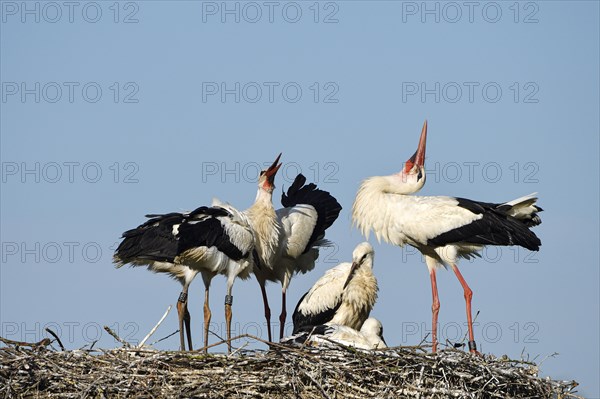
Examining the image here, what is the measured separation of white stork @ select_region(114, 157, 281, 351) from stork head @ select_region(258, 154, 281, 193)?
1.73 feet

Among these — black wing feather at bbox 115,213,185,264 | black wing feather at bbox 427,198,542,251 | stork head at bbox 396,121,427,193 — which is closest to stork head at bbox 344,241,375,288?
black wing feather at bbox 427,198,542,251

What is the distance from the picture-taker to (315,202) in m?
13.6

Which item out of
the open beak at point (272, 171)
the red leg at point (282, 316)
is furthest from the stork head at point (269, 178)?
the red leg at point (282, 316)

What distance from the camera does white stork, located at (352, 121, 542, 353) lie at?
1098cm

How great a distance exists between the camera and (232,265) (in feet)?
37.8

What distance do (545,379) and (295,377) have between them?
195 centimetres

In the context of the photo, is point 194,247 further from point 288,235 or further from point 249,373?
point 249,373

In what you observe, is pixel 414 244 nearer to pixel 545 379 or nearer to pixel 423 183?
pixel 423 183

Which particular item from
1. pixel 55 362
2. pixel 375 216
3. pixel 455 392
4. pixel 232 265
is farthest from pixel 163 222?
pixel 455 392

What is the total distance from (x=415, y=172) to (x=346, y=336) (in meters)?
2.46

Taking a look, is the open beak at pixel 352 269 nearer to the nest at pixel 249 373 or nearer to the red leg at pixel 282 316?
the red leg at pixel 282 316

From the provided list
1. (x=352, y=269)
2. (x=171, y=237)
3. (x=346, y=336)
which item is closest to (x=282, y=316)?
(x=352, y=269)

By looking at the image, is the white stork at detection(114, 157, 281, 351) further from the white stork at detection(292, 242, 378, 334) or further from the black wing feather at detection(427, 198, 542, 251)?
the black wing feather at detection(427, 198, 542, 251)

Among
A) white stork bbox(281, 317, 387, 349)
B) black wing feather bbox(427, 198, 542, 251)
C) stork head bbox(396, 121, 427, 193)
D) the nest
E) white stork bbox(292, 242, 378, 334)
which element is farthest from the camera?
stork head bbox(396, 121, 427, 193)
